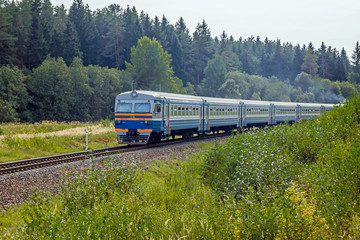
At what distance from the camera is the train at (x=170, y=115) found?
73.1 ft

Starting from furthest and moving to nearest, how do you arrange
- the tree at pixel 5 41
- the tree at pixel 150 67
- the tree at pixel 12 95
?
the tree at pixel 150 67, the tree at pixel 5 41, the tree at pixel 12 95

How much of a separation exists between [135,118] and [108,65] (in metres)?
68.4

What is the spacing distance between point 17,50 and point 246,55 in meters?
93.0

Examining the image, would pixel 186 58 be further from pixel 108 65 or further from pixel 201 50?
pixel 108 65

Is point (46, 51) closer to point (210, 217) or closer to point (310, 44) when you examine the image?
point (210, 217)

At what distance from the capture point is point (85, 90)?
59.0 meters

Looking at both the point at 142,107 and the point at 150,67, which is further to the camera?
the point at 150,67

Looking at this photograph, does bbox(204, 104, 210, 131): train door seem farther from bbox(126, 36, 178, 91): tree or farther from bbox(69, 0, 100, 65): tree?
bbox(69, 0, 100, 65): tree

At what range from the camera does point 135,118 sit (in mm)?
22328

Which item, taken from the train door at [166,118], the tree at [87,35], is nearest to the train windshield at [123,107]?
the train door at [166,118]

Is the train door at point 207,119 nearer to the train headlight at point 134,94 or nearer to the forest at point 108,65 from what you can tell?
the train headlight at point 134,94

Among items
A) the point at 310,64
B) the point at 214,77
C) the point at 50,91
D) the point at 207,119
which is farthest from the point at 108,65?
the point at 310,64

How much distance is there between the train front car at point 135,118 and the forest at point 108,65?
63.3 ft

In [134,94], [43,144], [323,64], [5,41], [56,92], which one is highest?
[323,64]
